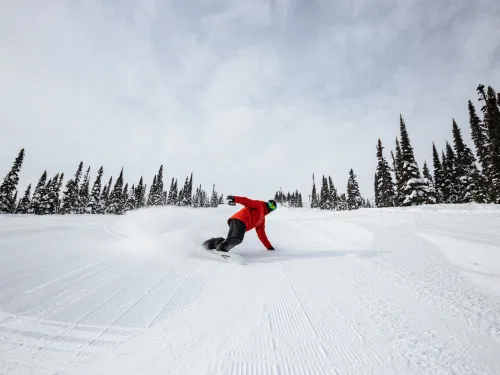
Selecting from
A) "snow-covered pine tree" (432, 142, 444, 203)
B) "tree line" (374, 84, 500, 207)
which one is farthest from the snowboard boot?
"snow-covered pine tree" (432, 142, 444, 203)

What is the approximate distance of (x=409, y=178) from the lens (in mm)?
29281

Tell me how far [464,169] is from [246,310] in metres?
49.9

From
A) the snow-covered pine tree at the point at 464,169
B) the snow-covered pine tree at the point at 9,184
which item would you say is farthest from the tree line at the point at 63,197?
the snow-covered pine tree at the point at 464,169

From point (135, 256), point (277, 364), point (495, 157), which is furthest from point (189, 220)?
point (495, 157)

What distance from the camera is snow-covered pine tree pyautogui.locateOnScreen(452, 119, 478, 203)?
3488 centimetres

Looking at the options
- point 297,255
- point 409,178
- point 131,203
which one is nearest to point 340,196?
point 409,178

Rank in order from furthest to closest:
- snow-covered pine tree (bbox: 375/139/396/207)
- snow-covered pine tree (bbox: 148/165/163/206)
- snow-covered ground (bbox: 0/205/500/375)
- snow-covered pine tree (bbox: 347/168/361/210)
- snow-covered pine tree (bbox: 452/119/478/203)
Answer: snow-covered pine tree (bbox: 148/165/163/206)
snow-covered pine tree (bbox: 347/168/361/210)
snow-covered pine tree (bbox: 375/139/396/207)
snow-covered pine tree (bbox: 452/119/478/203)
snow-covered ground (bbox: 0/205/500/375)

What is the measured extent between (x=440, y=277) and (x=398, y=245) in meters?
1.71

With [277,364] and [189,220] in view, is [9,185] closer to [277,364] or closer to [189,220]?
[189,220]

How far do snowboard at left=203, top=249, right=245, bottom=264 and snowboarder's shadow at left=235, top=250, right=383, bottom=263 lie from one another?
1.06ft

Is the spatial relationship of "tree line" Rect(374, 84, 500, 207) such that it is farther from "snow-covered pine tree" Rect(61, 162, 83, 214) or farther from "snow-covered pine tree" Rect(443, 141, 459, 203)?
"snow-covered pine tree" Rect(61, 162, 83, 214)

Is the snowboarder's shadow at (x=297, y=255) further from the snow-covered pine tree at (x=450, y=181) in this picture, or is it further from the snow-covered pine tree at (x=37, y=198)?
the snow-covered pine tree at (x=37, y=198)

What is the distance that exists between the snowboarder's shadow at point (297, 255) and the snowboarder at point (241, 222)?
1.40 feet

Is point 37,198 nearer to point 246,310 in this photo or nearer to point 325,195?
point 246,310
